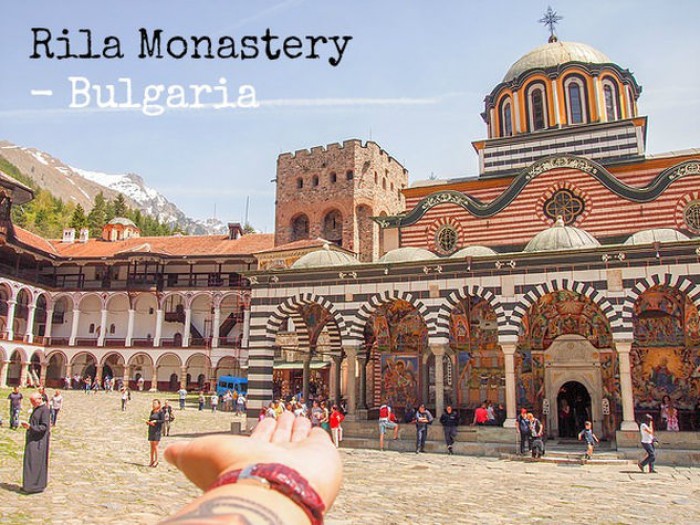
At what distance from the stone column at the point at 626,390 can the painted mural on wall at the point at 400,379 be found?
7.28 meters

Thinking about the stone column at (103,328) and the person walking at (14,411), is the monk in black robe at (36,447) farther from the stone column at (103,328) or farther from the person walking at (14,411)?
the stone column at (103,328)

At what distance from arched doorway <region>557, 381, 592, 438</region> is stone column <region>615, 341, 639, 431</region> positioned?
334 cm

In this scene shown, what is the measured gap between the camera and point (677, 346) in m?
18.1

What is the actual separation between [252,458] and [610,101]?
28016 millimetres

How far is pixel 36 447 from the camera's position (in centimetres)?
891

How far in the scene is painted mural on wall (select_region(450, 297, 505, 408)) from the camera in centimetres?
2036

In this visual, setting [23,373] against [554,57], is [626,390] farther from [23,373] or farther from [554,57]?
[23,373]

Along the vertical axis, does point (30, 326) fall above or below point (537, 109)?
below

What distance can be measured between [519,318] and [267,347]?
7.93 metres

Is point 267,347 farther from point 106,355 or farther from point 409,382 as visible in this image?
point 106,355

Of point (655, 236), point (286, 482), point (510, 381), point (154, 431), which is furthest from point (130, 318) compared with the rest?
point (286, 482)

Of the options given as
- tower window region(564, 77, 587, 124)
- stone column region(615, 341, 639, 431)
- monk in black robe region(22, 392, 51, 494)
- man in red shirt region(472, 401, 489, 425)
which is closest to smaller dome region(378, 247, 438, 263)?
man in red shirt region(472, 401, 489, 425)

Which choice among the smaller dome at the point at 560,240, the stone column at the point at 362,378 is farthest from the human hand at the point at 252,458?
the stone column at the point at 362,378

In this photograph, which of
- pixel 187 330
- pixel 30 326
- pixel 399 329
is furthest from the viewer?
pixel 187 330
